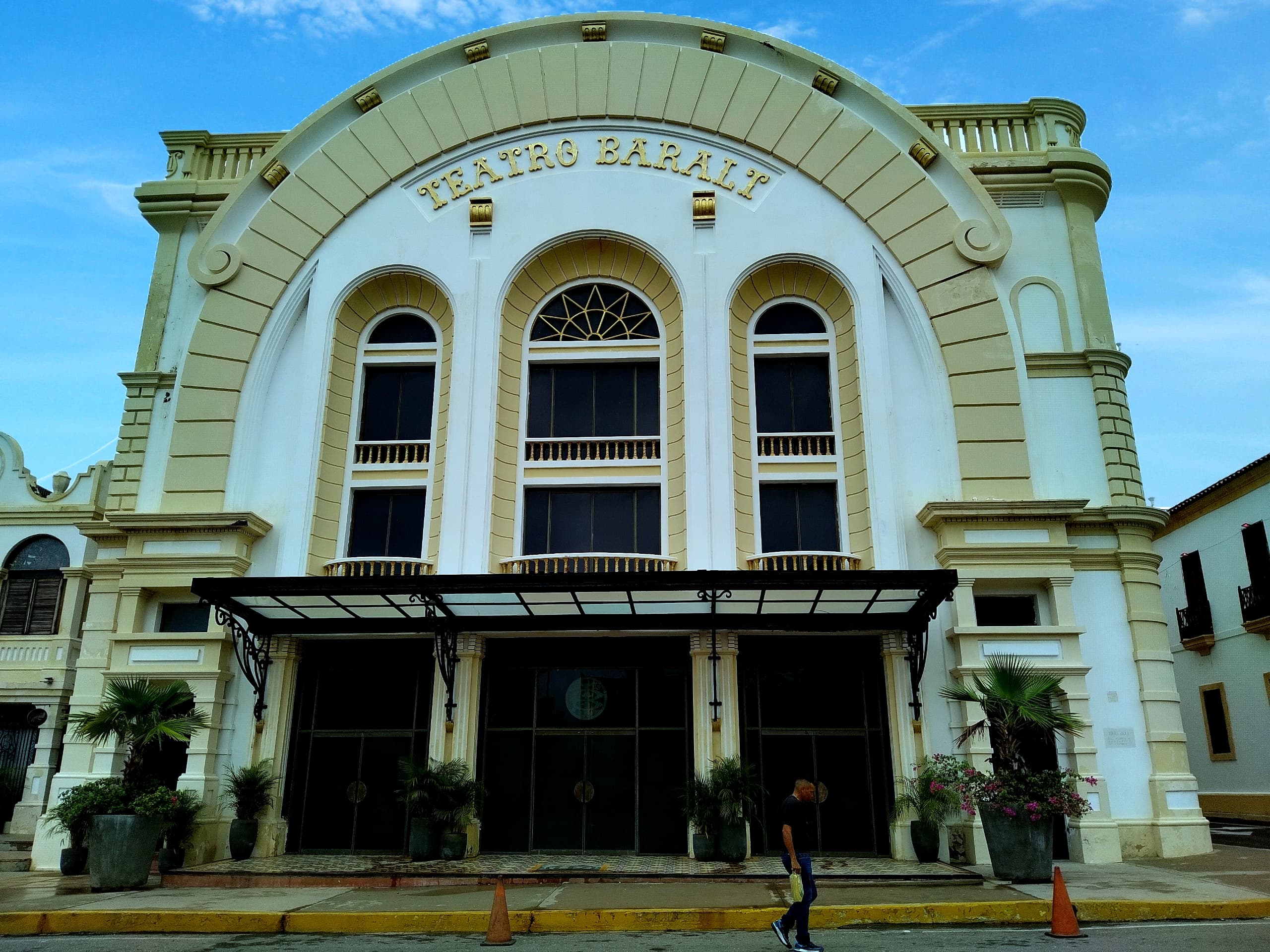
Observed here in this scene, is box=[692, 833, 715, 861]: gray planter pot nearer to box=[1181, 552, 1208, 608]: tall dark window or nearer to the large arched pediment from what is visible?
the large arched pediment

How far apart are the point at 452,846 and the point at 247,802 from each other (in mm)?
4167

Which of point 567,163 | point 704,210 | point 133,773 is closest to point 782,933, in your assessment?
point 133,773

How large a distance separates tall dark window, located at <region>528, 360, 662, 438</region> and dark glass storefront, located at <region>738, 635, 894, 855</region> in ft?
18.3

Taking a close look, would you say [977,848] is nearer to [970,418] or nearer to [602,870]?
[602,870]

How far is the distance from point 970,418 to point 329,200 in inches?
596

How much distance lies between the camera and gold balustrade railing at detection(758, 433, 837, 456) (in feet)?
70.3

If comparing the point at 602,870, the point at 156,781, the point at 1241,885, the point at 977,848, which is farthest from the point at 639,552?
the point at 1241,885

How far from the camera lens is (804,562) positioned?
66.4 ft

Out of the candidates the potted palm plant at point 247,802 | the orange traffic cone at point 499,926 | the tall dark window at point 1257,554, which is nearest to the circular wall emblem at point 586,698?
the potted palm plant at point 247,802

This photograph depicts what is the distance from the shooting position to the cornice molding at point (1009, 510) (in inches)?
749

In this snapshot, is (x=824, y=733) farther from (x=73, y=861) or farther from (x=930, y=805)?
(x=73, y=861)

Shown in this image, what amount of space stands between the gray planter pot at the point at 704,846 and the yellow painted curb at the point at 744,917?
570 centimetres

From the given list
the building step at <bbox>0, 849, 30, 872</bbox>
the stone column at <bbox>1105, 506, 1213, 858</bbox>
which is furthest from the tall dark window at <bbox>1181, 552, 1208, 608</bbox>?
the building step at <bbox>0, 849, 30, 872</bbox>

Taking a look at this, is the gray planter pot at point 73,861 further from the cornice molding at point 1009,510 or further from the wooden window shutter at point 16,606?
the cornice molding at point 1009,510
